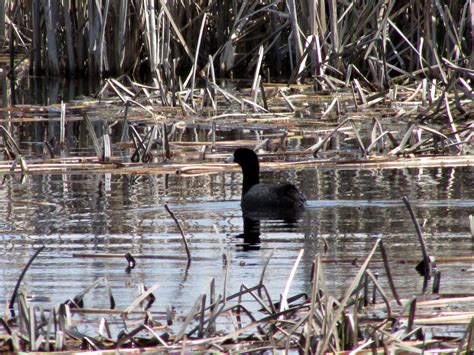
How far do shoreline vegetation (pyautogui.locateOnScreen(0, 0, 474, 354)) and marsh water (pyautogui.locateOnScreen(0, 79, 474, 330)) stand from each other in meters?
0.17

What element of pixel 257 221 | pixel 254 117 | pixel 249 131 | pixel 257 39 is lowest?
pixel 257 221

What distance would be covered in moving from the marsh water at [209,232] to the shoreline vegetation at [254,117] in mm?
170

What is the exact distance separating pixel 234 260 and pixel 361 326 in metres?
1.90

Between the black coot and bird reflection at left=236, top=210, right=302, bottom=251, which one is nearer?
bird reflection at left=236, top=210, right=302, bottom=251

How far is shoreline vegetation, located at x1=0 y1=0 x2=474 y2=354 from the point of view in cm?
451

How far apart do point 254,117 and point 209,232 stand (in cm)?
573

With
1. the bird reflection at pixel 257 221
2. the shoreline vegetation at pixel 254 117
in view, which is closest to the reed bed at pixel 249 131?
the shoreline vegetation at pixel 254 117

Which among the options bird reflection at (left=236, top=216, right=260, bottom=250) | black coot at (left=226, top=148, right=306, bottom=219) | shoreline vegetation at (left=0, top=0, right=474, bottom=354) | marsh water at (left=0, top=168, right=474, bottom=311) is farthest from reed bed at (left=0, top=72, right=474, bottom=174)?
bird reflection at (left=236, top=216, right=260, bottom=250)

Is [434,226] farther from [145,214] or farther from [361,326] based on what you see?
[361,326]

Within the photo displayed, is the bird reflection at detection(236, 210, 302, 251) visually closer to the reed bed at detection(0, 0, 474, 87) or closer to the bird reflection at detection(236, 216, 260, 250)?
the bird reflection at detection(236, 216, 260, 250)

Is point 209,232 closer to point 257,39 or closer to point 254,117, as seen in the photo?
point 254,117

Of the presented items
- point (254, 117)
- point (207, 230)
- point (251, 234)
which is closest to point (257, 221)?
point (251, 234)

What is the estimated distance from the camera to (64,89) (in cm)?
1752

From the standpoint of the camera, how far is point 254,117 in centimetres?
1308
